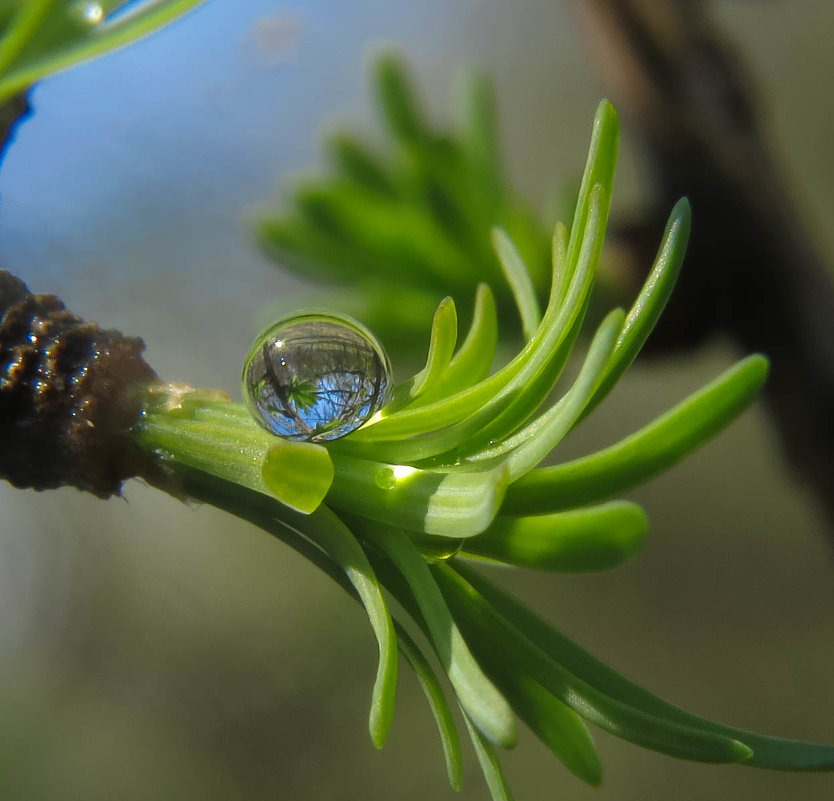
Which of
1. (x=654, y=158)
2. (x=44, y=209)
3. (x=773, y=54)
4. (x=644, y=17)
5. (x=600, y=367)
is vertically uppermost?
(x=773, y=54)

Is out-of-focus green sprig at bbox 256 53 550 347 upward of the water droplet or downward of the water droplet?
upward

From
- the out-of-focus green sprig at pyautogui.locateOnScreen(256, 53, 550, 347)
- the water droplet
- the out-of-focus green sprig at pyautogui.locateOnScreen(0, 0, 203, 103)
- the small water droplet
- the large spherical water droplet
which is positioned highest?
the out-of-focus green sprig at pyautogui.locateOnScreen(256, 53, 550, 347)

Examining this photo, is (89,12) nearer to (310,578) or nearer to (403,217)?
(403,217)

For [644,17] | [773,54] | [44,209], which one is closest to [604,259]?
[644,17]

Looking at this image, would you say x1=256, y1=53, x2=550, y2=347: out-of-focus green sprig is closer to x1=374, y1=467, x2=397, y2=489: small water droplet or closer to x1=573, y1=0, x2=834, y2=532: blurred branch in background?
x1=573, y1=0, x2=834, y2=532: blurred branch in background

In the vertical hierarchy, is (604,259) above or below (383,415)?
above

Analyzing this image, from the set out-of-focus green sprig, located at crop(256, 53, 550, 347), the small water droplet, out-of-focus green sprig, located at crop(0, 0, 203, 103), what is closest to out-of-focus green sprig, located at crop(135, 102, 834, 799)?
the small water droplet

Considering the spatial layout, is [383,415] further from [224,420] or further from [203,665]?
[203,665]
